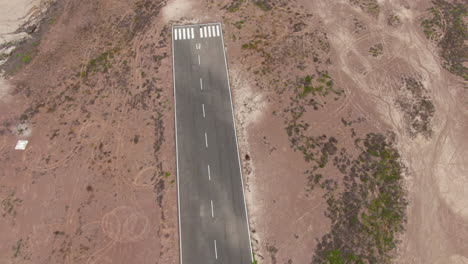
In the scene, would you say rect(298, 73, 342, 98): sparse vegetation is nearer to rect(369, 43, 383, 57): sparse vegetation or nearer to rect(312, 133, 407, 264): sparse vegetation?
rect(312, 133, 407, 264): sparse vegetation

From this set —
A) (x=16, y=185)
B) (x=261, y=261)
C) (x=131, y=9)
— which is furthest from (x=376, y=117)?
(x=16, y=185)

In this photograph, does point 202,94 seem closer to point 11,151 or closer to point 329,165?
point 329,165

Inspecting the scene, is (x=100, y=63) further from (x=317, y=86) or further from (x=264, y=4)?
(x=317, y=86)

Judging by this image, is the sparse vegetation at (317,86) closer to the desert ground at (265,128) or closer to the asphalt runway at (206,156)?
the desert ground at (265,128)

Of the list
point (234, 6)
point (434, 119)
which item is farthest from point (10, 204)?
point (434, 119)

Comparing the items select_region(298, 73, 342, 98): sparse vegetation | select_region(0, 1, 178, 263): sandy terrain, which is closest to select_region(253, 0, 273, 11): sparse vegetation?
select_region(298, 73, 342, 98): sparse vegetation

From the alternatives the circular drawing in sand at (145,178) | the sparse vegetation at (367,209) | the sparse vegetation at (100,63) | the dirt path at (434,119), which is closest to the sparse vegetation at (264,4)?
the dirt path at (434,119)
